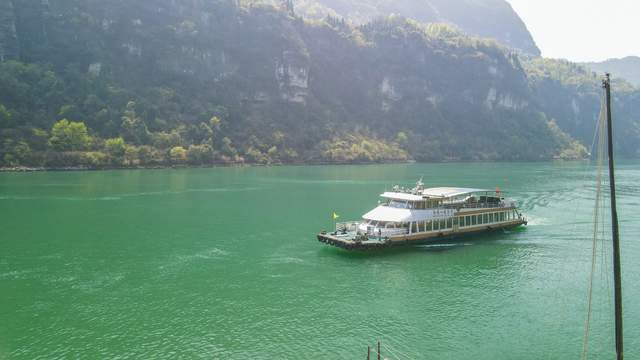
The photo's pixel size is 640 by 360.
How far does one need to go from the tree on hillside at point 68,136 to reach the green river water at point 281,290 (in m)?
89.2

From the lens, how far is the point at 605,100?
2339 cm

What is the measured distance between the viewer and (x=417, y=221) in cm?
6119

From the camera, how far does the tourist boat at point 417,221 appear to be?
189 feet

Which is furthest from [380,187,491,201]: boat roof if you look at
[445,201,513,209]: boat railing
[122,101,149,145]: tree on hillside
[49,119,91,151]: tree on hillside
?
[122,101,149,145]: tree on hillside

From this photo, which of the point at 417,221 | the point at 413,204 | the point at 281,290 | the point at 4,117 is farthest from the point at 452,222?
the point at 4,117

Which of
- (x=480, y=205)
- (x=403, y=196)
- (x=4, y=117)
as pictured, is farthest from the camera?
(x=4, y=117)

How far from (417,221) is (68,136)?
145m

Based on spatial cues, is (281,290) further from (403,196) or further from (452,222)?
(452,222)

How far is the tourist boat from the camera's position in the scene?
5759 cm

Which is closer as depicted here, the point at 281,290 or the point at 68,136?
the point at 281,290

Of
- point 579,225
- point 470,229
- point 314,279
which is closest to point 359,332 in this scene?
point 314,279

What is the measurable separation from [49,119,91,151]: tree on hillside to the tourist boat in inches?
5341

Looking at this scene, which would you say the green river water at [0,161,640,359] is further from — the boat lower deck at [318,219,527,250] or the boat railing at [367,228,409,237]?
the boat railing at [367,228,409,237]

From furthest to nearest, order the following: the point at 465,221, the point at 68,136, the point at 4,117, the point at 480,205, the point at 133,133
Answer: the point at 133,133
the point at 68,136
the point at 4,117
the point at 480,205
the point at 465,221
